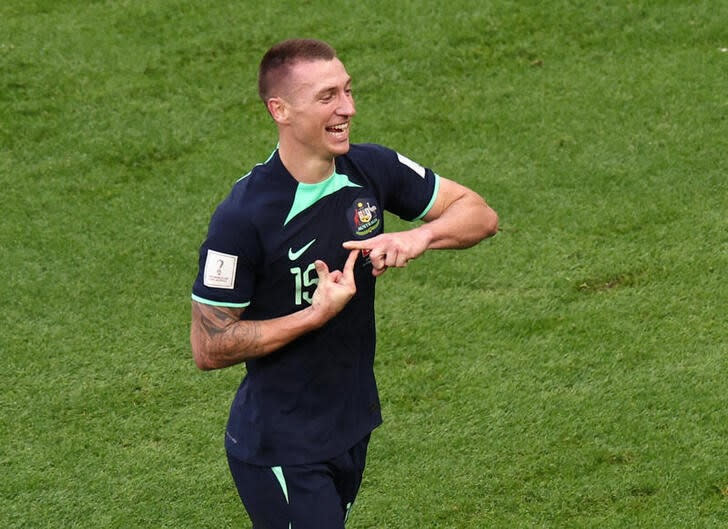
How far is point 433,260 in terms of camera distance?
8.34m

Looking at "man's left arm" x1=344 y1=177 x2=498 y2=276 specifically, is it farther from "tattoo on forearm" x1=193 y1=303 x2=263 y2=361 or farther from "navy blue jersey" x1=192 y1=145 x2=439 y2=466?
"tattoo on forearm" x1=193 y1=303 x2=263 y2=361

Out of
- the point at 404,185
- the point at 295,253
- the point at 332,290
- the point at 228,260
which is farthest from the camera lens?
the point at 404,185

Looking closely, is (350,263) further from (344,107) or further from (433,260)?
(433,260)

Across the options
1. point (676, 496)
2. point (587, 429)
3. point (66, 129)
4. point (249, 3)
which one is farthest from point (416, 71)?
point (676, 496)

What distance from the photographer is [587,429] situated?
6746 mm

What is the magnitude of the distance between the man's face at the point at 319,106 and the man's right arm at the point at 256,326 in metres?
A: 0.41

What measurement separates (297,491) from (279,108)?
1.40 metres

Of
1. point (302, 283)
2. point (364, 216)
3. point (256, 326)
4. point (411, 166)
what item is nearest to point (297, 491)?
point (256, 326)

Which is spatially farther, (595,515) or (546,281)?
(546,281)

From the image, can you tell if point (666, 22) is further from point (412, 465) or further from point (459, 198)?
point (459, 198)

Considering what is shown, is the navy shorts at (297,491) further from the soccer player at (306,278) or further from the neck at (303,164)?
the neck at (303,164)

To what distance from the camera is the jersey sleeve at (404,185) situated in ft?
16.1

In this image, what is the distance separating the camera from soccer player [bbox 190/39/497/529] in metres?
4.49

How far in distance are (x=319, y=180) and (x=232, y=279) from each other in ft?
1.60
